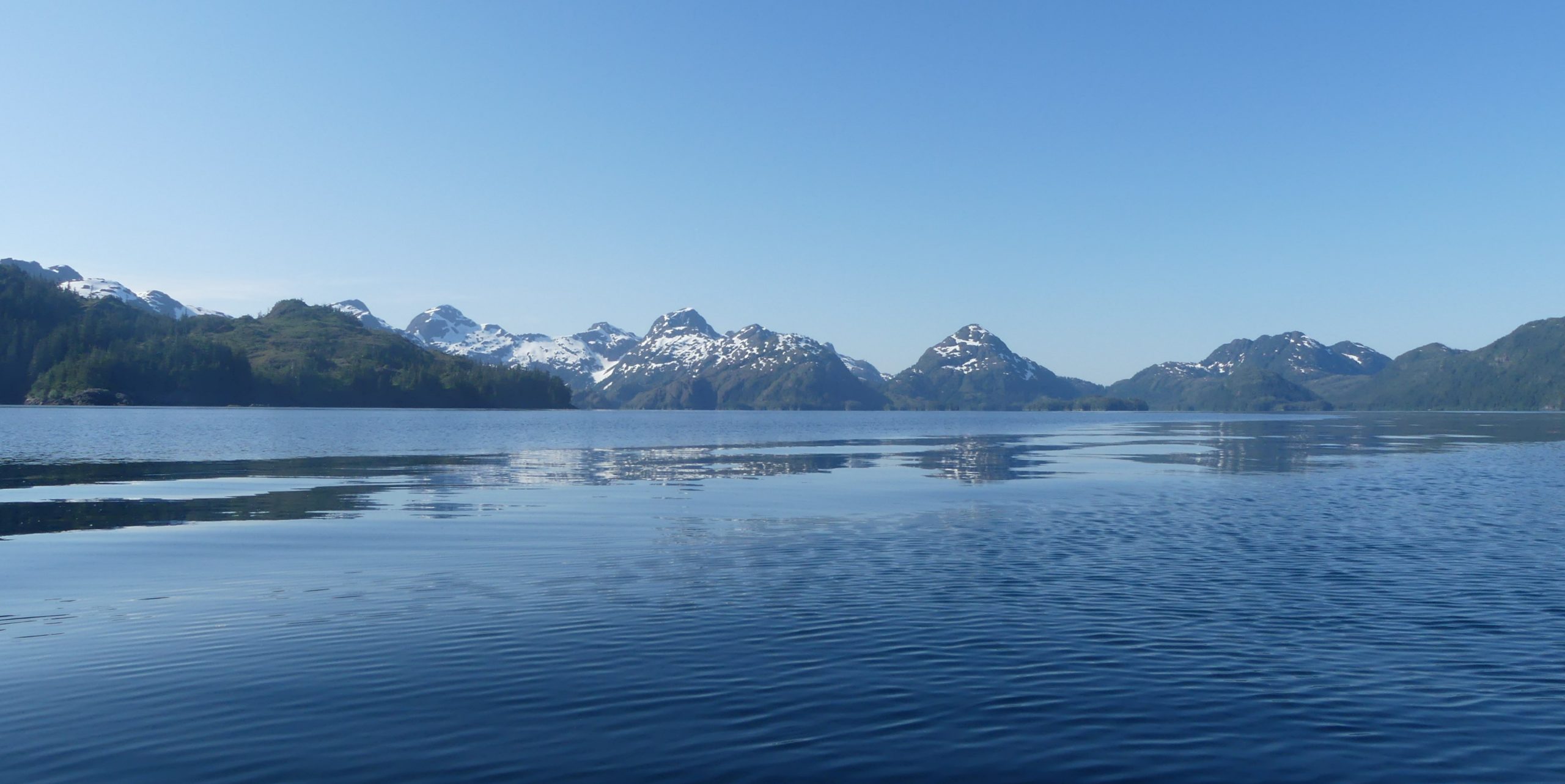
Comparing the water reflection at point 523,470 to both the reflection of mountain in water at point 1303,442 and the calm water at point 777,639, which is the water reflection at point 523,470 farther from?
the calm water at point 777,639

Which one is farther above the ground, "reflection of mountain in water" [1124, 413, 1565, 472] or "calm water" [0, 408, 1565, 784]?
"reflection of mountain in water" [1124, 413, 1565, 472]

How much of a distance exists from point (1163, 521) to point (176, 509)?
43085mm

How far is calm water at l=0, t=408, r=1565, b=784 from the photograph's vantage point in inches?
544

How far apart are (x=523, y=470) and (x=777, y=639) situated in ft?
175

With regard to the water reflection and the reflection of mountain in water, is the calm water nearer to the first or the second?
the water reflection

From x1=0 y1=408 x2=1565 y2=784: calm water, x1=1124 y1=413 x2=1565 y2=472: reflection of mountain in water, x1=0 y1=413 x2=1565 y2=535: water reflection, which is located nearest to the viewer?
x1=0 y1=408 x2=1565 y2=784: calm water

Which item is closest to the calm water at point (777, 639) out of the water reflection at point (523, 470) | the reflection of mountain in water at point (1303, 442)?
the water reflection at point (523, 470)

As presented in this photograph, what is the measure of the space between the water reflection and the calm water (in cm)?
87

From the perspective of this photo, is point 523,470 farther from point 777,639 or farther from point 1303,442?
point 1303,442

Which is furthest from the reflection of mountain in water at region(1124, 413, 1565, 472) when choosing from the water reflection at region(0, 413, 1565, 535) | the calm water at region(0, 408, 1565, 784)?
the calm water at region(0, 408, 1565, 784)

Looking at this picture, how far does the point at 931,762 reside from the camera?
13.4 m

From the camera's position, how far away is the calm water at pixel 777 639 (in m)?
13.8

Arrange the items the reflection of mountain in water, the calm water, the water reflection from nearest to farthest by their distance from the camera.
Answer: the calm water → the water reflection → the reflection of mountain in water

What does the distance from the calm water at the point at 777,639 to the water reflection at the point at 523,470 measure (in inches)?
34.4
